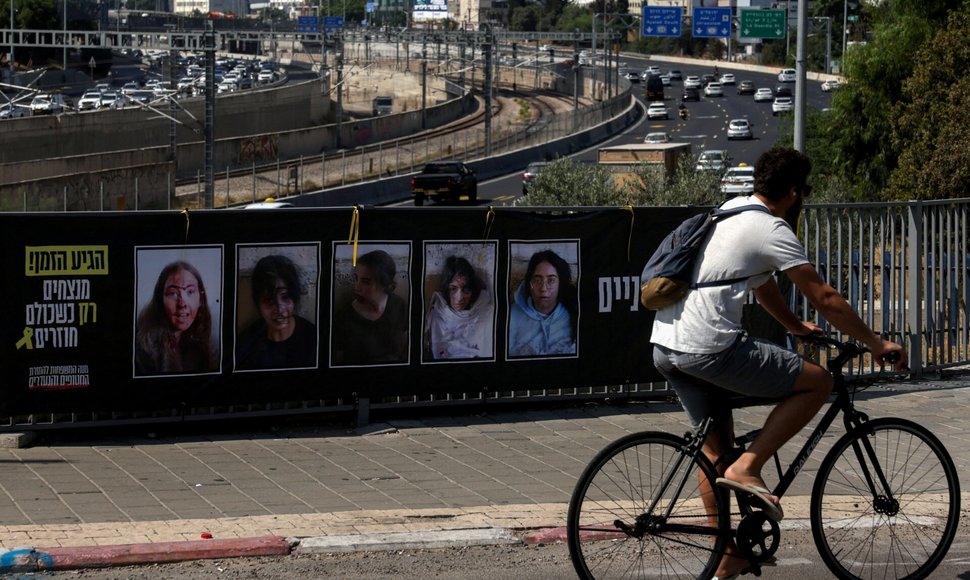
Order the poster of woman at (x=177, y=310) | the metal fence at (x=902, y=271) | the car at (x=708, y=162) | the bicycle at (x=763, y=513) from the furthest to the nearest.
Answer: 1. the car at (x=708, y=162)
2. the metal fence at (x=902, y=271)
3. the poster of woman at (x=177, y=310)
4. the bicycle at (x=763, y=513)

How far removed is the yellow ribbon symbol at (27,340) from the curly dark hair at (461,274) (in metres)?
3.07

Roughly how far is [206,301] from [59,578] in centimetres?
351

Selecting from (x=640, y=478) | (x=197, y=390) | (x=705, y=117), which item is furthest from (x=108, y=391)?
(x=705, y=117)

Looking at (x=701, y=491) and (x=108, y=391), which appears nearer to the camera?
(x=701, y=491)

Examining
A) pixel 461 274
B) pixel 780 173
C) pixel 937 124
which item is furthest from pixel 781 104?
pixel 780 173

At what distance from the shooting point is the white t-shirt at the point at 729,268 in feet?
18.4

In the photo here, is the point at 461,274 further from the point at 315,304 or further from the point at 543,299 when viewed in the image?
the point at 315,304

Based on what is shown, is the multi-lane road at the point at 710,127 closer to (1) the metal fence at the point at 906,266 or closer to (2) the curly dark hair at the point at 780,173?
(1) the metal fence at the point at 906,266

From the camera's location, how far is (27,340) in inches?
369

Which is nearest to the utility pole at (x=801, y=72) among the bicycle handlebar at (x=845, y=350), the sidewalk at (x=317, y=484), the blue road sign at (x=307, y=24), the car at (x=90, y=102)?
the sidewalk at (x=317, y=484)

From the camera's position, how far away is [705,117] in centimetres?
9631

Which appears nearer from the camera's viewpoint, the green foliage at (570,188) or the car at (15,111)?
the green foliage at (570,188)

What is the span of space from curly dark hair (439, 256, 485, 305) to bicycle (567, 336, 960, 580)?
4.62 meters

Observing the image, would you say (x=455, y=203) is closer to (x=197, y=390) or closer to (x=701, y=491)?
(x=197, y=390)
